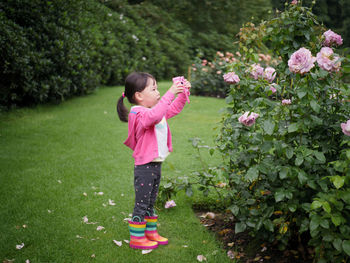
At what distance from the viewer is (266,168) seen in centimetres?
212

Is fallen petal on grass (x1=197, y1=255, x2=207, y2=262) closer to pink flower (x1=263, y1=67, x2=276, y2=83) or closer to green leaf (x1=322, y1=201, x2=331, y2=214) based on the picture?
green leaf (x1=322, y1=201, x2=331, y2=214)

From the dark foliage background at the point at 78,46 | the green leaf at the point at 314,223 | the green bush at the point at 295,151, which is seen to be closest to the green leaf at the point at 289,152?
the green bush at the point at 295,151

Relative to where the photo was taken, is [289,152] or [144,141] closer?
[289,152]

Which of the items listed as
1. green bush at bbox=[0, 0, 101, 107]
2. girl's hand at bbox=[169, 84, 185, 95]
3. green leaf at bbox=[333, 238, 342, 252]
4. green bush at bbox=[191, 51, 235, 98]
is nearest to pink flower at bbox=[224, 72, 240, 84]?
girl's hand at bbox=[169, 84, 185, 95]

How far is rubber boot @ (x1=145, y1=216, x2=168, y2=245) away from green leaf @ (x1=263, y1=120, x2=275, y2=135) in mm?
1202

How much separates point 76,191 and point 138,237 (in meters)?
1.22

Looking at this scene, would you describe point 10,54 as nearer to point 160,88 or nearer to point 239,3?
point 160,88

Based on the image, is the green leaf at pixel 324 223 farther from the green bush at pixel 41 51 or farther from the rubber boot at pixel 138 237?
the green bush at pixel 41 51

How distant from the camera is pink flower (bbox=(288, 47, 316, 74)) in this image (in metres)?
1.86

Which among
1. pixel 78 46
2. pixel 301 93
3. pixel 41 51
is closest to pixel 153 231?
pixel 301 93

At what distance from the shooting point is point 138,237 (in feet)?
8.74

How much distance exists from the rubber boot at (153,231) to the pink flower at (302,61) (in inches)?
60.7

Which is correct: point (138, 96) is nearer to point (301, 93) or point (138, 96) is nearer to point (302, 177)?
point (301, 93)

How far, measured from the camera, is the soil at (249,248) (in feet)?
7.89
